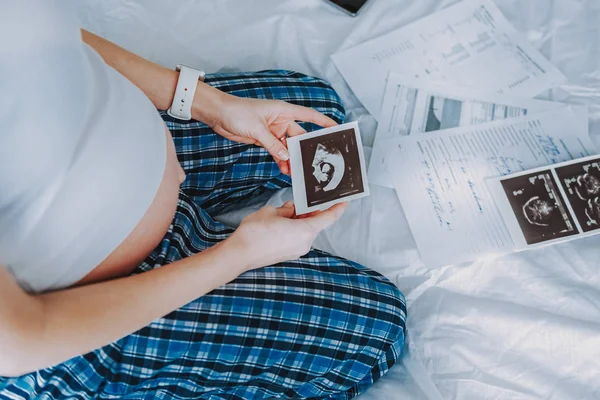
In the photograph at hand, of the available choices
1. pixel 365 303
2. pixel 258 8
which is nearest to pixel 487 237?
pixel 365 303

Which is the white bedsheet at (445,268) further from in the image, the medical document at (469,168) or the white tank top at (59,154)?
the white tank top at (59,154)

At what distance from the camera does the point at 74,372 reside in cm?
64

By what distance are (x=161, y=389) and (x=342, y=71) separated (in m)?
0.73

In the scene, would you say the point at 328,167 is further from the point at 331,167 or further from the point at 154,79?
the point at 154,79

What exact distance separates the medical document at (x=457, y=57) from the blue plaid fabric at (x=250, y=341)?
1.41 ft

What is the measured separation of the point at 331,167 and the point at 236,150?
18 centimetres

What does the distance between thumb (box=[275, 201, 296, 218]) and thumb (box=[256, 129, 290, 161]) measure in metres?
0.10

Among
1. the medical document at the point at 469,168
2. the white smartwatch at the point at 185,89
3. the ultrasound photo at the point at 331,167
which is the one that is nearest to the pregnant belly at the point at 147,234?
the white smartwatch at the point at 185,89

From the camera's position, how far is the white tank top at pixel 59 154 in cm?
53

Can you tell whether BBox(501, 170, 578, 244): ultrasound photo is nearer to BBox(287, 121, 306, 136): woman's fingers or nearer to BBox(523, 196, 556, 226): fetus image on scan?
BBox(523, 196, 556, 226): fetus image on scan

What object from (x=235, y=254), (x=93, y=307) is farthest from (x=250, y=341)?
(x=93, y=307)

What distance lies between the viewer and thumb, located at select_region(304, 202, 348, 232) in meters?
0.75

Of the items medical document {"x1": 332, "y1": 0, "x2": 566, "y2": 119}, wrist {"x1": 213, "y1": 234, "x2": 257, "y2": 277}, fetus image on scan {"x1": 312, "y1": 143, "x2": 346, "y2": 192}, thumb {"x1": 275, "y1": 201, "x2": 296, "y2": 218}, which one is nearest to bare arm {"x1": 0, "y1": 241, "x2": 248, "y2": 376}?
wrist {"x1": 213, "y1": 234, "x2": 257, "y2": 277}

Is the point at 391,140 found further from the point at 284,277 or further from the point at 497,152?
Result: the point at 284,277
